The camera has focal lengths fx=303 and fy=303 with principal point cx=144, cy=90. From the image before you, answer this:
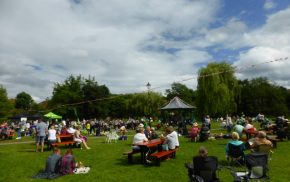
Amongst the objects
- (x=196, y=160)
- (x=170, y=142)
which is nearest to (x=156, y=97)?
(x=170, y=142)

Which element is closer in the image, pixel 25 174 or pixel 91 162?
pixel 25 174

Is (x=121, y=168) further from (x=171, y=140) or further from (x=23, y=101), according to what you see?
(x=23, y=101)

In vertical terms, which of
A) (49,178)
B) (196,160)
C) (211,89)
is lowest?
(49,178)

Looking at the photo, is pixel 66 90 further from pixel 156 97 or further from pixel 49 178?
pixel 49 178

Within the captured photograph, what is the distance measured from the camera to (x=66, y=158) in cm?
1027

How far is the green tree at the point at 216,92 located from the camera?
132 ft

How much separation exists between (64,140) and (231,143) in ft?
37.1

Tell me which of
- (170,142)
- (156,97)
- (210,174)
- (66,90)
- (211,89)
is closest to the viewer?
(210,174)

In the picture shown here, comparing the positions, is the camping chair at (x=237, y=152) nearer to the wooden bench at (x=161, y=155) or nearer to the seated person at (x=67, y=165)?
the wooden bench at (x=161, y=155)

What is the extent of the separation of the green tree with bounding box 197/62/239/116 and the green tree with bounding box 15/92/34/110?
3644 inches

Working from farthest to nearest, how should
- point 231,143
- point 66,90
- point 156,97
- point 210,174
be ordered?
point 156,97 → point 66,90 → point 231,143 → point 210,174

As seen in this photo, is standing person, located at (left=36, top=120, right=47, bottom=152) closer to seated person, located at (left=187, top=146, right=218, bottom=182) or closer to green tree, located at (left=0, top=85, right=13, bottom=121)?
seated person, located at (left=187, top=146, right=218, bottom=182)

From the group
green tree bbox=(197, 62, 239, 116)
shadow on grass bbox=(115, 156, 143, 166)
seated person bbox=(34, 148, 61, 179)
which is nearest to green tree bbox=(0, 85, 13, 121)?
green tree bbox=(197, 62, 239, 116)

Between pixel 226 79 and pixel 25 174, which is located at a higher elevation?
pixel 226 79
